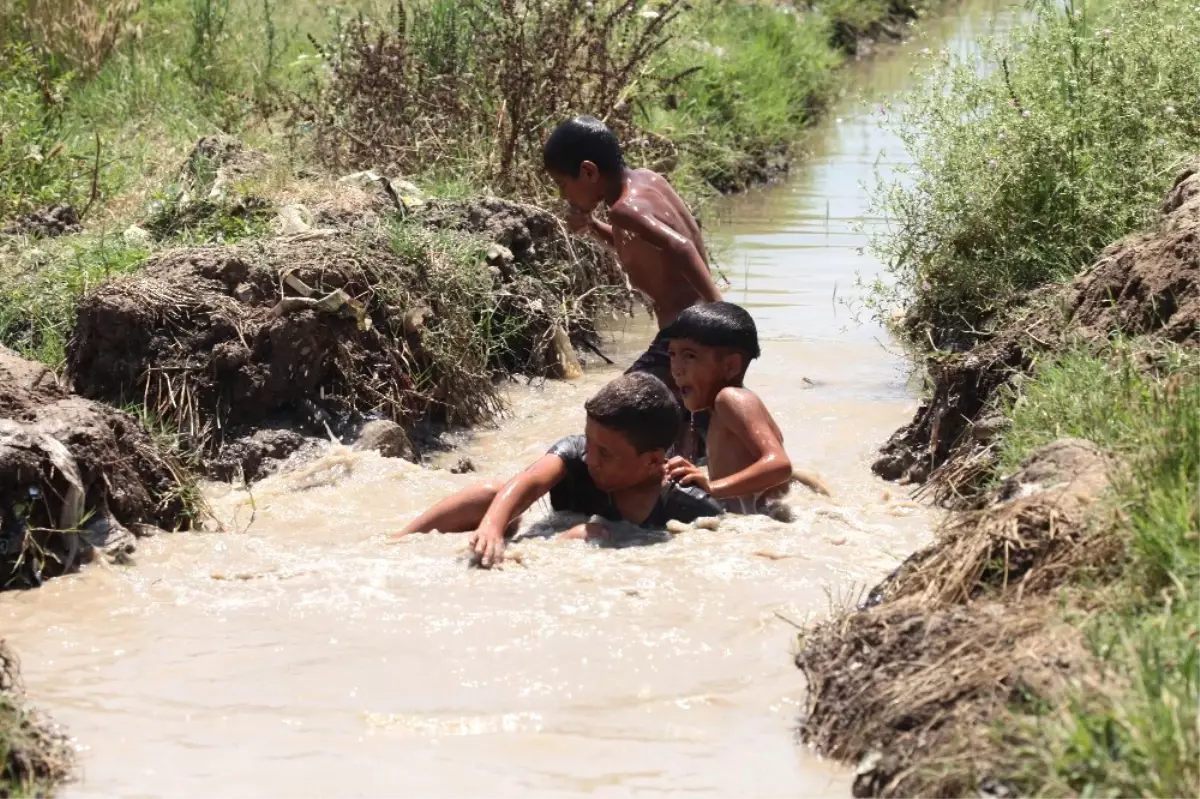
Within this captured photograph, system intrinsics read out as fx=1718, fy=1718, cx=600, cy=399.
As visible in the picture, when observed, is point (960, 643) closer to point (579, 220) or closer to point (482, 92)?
point (579, 220)

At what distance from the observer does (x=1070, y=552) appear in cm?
366

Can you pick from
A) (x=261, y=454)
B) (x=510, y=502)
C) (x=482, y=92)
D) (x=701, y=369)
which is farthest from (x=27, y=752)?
(x=482, y=92)

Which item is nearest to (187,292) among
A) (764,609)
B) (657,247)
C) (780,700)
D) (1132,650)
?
(657,247)

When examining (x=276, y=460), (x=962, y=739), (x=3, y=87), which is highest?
(x=3, y=87)

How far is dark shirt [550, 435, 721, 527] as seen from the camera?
5508 mm

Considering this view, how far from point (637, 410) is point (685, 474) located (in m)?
0.45

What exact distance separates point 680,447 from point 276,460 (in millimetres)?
1571

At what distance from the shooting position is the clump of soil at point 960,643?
3170mm

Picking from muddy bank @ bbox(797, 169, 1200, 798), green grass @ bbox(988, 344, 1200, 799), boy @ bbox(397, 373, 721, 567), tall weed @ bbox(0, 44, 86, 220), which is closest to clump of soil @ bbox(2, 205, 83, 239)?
tall weed @ bbox(0, 44, 86, 220)

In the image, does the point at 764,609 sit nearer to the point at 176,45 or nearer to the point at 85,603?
the point at 85,603

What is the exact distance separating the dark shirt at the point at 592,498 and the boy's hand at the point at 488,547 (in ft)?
1.85

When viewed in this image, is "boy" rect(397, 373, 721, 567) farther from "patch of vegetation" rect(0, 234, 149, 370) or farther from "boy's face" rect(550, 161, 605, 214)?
"patch of vegetation" rect(0, 234, 149, 370)

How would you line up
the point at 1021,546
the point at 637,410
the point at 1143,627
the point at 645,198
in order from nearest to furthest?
the point at 1143,627 → the point at 1021,546 → the point at 637,410 → the point at 645,198

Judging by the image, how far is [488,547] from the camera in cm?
496
